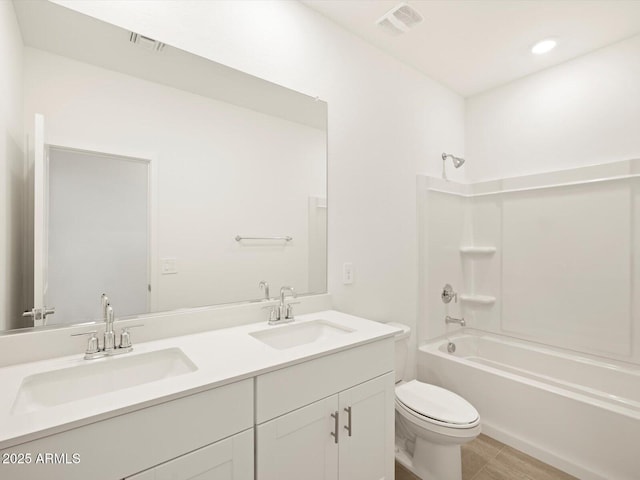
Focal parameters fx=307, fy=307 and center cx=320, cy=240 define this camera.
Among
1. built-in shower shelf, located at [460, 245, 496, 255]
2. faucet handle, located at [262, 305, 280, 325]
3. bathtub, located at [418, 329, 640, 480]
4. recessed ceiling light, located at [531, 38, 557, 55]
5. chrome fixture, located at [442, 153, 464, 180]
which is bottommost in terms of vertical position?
bathtub, located at [418, 329, 640, 480]

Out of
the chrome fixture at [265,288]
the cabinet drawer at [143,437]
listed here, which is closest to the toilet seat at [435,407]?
the chrome fixture at [265,288]

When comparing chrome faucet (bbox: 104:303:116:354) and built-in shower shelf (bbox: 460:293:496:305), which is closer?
chrome faucet (bbox: 104:303:116:354)

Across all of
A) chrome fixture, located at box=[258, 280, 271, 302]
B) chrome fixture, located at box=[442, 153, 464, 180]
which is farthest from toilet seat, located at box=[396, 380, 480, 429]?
chrome fixture, located at box=[442, 153, 464, 180]

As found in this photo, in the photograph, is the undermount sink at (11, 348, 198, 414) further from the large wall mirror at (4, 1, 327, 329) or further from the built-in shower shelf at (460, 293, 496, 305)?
the built-in shower shelf at (460, 293, 496, 305)

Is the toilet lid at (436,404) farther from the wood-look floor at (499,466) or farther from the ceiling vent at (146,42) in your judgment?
the ceiling vent at (146,42)

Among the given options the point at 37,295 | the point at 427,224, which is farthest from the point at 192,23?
the point at 427,224

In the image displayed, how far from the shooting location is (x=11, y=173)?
1.04 m

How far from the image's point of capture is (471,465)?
184 cm

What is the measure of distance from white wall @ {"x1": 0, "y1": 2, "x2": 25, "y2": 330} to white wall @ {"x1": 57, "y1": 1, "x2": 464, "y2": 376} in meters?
0.28

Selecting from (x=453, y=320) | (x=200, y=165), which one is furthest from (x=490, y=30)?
(x=453, y=320)

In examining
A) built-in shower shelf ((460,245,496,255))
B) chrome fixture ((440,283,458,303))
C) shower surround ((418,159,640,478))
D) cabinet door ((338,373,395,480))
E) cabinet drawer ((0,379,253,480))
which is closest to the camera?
cabinet drawer ((0,379,253,480))

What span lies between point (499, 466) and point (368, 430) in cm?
111

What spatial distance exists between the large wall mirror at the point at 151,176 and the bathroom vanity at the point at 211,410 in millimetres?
250

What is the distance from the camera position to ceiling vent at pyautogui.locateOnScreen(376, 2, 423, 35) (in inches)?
69.1
